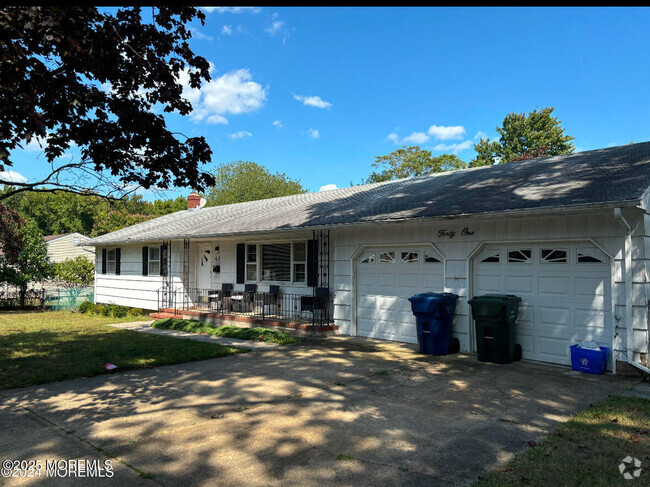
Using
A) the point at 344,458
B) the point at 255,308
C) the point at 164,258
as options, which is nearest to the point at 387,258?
the point at 255,308

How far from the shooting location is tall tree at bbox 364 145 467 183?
53.1 m

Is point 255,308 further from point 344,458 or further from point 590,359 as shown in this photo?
point 344,458

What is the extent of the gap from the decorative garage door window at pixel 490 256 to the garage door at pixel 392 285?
1.00 meters

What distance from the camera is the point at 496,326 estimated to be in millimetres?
8203

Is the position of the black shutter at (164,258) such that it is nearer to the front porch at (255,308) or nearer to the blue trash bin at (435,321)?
the front porch at (255,308)

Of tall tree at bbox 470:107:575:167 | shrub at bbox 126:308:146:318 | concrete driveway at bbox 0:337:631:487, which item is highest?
tall tree at bbox 470:107:575:167

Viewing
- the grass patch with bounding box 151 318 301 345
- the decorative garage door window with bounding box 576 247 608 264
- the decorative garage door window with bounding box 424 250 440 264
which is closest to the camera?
the decorative garage door window with bounding box 576 247 608 264

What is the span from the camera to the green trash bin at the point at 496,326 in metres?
8.09

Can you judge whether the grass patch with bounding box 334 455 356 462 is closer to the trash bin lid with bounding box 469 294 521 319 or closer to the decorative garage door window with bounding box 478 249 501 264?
the trash bin lid with bounding box 469 294 521 319

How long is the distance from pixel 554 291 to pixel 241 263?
1014 centimetres

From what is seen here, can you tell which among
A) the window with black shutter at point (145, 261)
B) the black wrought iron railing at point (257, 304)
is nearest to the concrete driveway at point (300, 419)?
the black wrought iron railing at point (257, 304)

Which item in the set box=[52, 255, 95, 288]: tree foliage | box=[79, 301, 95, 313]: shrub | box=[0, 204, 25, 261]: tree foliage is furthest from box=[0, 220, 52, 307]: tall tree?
box=[52, 255, 95, 288]: tree foliage

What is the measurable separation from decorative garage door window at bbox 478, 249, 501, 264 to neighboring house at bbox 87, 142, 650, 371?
21mm

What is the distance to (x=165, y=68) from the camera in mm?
6059
